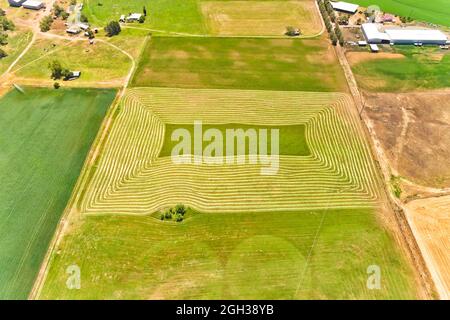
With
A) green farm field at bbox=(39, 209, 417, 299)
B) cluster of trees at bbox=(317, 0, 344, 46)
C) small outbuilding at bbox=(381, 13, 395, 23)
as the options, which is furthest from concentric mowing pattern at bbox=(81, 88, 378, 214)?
small outbuilding at bbox=(381, 13, 395, 23)

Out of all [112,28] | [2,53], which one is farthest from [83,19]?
[2,53]

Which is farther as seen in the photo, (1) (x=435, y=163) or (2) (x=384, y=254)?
(1) (x=435, y=163)

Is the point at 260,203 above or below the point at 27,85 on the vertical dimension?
below

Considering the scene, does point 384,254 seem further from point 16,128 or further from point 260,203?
point 16,128

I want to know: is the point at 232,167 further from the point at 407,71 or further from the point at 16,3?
the point at 16,3

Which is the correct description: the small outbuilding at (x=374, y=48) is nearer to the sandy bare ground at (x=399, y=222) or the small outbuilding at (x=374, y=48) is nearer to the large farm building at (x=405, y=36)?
the large farm building at (x=405, y=36)
